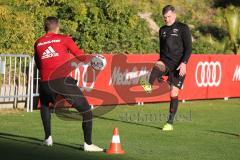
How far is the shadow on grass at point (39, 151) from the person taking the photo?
9.66m

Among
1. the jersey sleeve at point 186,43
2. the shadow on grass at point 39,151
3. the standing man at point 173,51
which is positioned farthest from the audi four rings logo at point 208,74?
the shadow on grass at point 39,151

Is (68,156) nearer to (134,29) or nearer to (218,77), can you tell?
(218,77)

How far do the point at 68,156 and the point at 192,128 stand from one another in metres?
4.85

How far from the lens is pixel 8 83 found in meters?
17.7

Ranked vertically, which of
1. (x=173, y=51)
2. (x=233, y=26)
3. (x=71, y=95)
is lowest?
(x=71, y=95)

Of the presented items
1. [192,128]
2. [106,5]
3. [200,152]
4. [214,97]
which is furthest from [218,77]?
[200,152]

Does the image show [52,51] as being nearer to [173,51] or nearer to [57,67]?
[57,67]

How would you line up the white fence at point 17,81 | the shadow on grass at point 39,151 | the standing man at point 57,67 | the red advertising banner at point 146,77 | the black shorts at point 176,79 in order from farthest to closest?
the red advertising banner at point 146,77, the white fence at point 17,81, the black shorts at point 176,79, the standing man at point 57,67, the shadow on grass at point 39,151

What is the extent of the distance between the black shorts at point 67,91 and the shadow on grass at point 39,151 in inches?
27.2

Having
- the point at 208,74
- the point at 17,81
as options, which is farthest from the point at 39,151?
the point at 208,74

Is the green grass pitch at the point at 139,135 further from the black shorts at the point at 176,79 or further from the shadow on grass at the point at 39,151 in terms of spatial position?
the black shorts at the point at 176,79

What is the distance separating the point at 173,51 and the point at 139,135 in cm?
190

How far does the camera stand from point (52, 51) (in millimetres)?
10352

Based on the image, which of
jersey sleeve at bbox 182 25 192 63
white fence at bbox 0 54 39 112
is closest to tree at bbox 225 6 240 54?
white fence at bbox 0 54 39 112
